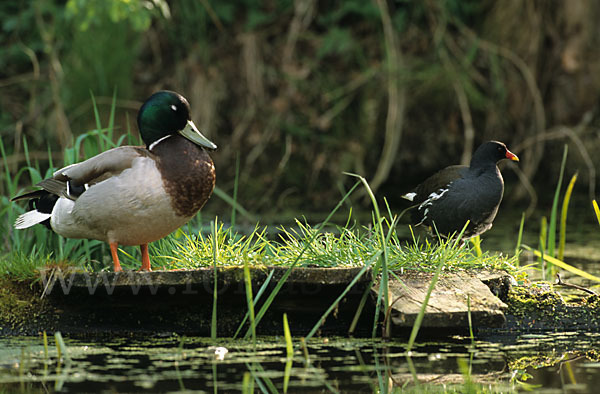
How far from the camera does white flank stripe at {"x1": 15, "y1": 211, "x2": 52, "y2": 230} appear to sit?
4.50 m

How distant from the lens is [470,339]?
3830 millimetres

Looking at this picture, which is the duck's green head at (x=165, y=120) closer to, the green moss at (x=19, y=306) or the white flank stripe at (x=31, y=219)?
the white flank stripe at (x=31, y=219)

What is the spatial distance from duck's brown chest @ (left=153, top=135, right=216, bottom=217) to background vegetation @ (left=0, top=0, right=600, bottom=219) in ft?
14.1

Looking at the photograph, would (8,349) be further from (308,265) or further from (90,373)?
(308,265)

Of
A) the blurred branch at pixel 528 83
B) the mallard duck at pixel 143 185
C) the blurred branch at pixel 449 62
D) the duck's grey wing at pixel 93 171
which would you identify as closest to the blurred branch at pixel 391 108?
the blurred branch at pixel 449 62

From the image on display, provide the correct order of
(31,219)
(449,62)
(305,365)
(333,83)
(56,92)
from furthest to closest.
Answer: (333,83), (449,62), (56,92), (31,219), (305,365)

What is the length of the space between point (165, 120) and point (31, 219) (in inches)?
34.6

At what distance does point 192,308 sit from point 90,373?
97cm

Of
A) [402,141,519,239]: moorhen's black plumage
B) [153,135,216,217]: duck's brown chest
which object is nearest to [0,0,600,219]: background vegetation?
[402,141,519,239]: moorhen's black plumage

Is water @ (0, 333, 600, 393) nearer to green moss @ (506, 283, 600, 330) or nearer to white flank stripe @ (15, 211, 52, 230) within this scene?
green moss @ (506, 283, 600, 330)

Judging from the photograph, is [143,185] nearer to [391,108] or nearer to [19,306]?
[19,306]

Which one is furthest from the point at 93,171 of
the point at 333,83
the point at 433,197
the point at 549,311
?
the point at 333,83

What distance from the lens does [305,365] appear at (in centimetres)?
330

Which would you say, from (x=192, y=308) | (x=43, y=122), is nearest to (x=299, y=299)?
(x=192, y=308)
